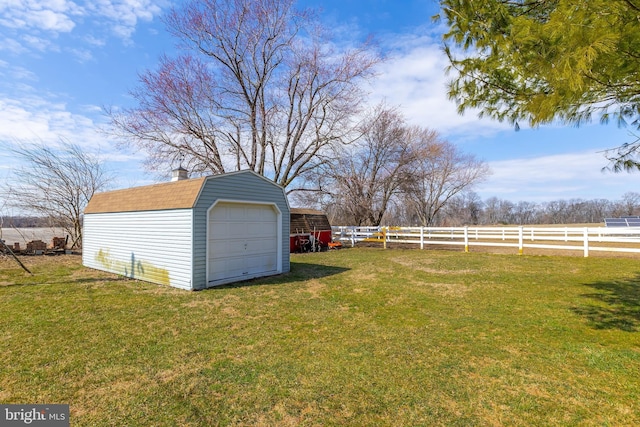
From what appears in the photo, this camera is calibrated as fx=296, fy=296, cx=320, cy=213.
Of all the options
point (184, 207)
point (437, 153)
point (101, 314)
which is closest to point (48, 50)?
point (184, 207)

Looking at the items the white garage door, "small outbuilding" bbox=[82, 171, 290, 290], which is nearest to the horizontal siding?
"small outbuilding" bbox=[82, 171, 290, 290]

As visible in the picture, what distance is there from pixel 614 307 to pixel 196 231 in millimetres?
8452

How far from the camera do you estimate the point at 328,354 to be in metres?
3.59

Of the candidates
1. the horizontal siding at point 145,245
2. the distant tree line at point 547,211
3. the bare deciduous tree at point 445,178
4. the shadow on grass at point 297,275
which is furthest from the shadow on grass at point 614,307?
the distant tree line at point 547,211

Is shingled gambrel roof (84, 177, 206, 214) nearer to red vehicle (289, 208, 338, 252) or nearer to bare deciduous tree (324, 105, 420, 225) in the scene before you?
red vehicle (289, 208, 338, 252)

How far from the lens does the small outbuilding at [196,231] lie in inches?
278

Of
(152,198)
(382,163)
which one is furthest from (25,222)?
(382,163)

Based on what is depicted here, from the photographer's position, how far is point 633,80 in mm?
3230

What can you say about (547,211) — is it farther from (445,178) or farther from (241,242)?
(241,242)

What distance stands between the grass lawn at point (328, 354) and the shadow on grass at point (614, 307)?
36 millimetres

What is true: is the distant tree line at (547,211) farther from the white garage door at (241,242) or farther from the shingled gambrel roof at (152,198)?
the shingled gambrel roof at (152,198)

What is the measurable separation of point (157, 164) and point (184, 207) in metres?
10.2

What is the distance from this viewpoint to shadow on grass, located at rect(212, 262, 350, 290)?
7.82 m

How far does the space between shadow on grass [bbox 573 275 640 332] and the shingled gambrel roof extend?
7.98 meters
